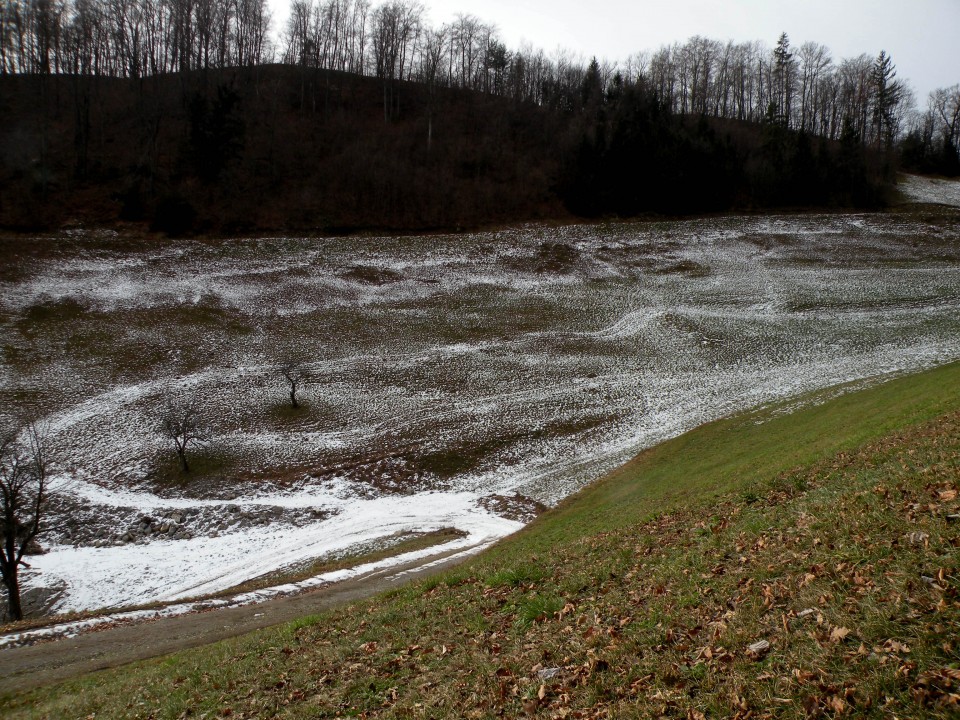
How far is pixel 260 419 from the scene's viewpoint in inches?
1447

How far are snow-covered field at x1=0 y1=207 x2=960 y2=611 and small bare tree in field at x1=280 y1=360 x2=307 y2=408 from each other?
91 cm

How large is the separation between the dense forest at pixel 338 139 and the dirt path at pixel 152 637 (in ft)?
190

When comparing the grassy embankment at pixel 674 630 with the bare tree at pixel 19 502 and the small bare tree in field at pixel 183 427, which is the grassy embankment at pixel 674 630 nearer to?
the bare tree at pixel 19 502

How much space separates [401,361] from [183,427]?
16.3 m

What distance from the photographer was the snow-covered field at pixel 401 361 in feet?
90.9

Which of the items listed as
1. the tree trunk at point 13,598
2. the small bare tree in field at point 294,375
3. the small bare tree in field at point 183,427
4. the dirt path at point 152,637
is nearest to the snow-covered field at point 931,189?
the small bare tree in field at point 294,375

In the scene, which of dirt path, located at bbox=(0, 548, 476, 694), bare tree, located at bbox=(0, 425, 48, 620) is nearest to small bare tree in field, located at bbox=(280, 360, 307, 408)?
bare tree, located at bbox=(0, 425, 48, 620)

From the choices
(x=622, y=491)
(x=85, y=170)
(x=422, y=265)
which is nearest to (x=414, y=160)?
(x=422, y=265)

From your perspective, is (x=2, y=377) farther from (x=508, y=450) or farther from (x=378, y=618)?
(x=378, y=618)

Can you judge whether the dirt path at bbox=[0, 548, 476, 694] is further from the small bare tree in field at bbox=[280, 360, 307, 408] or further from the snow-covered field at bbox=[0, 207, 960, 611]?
the small bare tree in field at bbox=[280, 360, 307, 408]

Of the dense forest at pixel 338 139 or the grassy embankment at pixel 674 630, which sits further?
the dense forest at pixel 338 139

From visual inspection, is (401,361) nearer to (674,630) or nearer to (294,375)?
(294,375)

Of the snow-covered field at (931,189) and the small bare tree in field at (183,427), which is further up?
the snow-covered field at (931,189)

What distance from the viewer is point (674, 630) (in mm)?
7434
